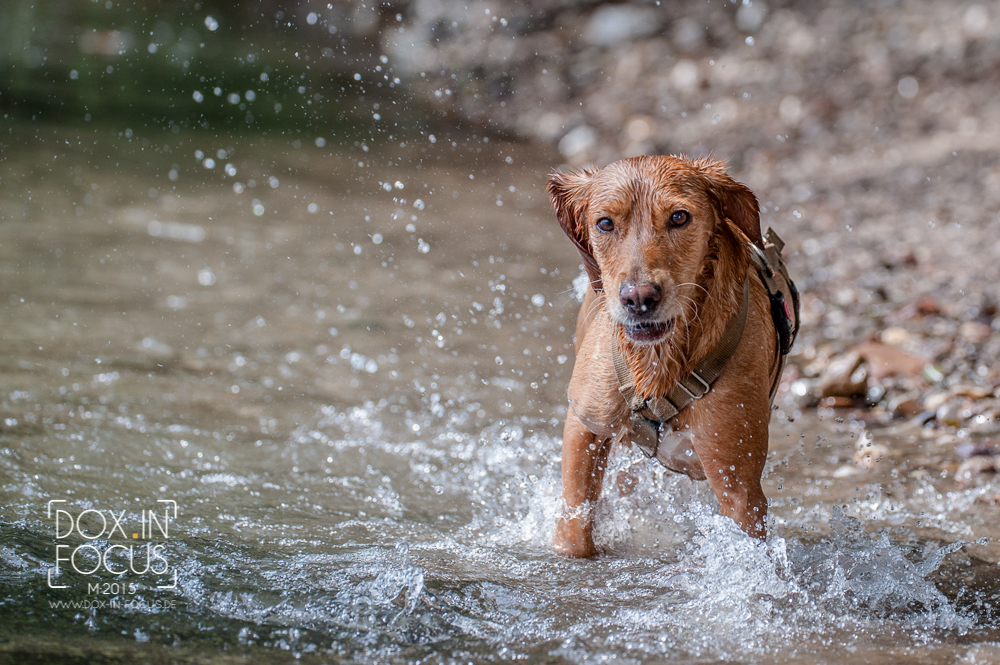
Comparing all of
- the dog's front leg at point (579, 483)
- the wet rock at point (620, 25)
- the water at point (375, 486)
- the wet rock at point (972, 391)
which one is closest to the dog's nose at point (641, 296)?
the dog's front leg at point (579, 483)

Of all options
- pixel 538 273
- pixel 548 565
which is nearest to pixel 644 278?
pixel 548 565

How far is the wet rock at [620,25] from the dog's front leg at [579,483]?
1369 centimetres

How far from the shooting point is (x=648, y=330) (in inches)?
129

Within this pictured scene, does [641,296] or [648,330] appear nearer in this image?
[641,296]

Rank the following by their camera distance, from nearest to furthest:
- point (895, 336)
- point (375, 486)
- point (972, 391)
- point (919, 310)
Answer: point (375, 486), point (972, 391), point (895, 336), point (919, 310)

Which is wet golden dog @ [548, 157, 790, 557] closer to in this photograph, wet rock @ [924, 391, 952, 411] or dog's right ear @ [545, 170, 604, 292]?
dog's right ear @ [545, 170, 604, 292]

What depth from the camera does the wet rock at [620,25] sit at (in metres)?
16.4

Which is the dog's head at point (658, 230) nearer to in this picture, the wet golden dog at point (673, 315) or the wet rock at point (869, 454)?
the wet golden dog at point (673, 315)

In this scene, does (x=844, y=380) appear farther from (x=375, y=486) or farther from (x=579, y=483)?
(x=375, y=486)

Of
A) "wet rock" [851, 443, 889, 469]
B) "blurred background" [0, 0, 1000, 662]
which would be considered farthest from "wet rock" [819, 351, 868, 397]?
"wet rock" [851, 443, 889, 469]

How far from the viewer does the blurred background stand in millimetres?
3684

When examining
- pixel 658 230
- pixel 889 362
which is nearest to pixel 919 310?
pixel 889 362

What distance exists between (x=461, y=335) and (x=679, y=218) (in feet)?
12.8

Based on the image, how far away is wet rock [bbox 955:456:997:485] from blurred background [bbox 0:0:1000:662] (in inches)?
0.7
